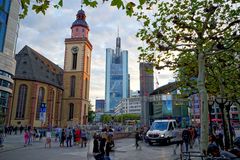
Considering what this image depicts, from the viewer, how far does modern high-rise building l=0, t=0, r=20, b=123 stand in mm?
22797

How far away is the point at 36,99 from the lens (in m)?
50.7

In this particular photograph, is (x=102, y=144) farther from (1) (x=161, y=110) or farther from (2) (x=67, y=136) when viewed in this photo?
(1) (x=161, y=110)

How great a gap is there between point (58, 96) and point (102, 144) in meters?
52.8

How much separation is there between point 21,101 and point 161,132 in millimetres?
37466

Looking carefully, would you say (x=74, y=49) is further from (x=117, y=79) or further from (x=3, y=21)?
(x=117, y=79)

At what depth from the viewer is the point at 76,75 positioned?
64.2m

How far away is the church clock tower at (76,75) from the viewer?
62625 mm

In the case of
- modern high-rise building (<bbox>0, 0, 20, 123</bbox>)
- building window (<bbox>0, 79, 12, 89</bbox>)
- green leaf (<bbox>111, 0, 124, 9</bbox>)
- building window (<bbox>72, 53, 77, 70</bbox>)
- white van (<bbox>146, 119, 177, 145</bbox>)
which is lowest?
white van (<bbox>146, 119, 177, 145</bbox>)

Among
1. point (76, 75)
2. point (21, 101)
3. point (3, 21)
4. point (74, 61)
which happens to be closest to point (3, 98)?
point (3, 21)

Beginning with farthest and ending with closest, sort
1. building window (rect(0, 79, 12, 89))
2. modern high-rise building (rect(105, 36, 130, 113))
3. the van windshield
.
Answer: modern high-rise building (rect(105, 36, 130, 113)) → building window (rect(0, 79, 12, 89)) → the van windshield

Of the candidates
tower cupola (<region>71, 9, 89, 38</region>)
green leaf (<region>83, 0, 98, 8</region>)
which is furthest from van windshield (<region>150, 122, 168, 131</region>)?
tower cupola (<region>71, 9, 89, 38</region>)

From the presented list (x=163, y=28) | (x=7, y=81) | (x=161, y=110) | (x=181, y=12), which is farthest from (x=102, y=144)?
(x=161, y=110)

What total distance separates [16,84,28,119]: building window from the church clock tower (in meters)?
14.8

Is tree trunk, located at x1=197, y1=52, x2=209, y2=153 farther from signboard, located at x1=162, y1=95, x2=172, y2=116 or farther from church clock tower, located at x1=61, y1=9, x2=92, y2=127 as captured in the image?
church clock tower, located at x1=61, y1=9, x2=92, y2=127
